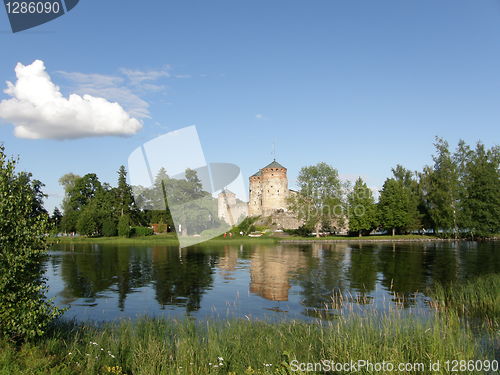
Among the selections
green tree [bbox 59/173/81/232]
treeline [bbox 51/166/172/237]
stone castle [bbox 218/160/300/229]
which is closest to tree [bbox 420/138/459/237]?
stone castle [bbox 218/160/300/229]

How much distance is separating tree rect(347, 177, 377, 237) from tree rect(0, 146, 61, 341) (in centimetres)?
6650

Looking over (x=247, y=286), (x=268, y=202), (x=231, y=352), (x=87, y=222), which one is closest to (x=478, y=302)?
(x=231, y=352)

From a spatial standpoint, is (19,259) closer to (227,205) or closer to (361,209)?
(361,209)

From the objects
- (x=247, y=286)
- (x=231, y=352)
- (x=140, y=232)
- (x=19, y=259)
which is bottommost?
(x=247, y=286)

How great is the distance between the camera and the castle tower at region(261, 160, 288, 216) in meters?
99.2

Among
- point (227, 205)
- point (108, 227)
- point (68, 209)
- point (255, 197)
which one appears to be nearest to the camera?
point (108, 227)

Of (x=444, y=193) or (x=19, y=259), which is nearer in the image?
(x=19, y=259)

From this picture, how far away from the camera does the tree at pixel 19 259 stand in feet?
27.2

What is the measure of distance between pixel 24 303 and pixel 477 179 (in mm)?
74522

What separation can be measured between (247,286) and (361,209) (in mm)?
53747

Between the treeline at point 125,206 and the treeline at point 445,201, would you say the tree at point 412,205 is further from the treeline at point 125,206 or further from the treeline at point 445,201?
the treeline at point 125,206

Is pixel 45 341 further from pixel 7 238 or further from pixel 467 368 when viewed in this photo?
pixel 467 368

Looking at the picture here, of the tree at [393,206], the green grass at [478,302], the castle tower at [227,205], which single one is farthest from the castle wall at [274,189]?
the green grass at [478,302]

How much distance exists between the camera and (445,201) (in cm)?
6844
